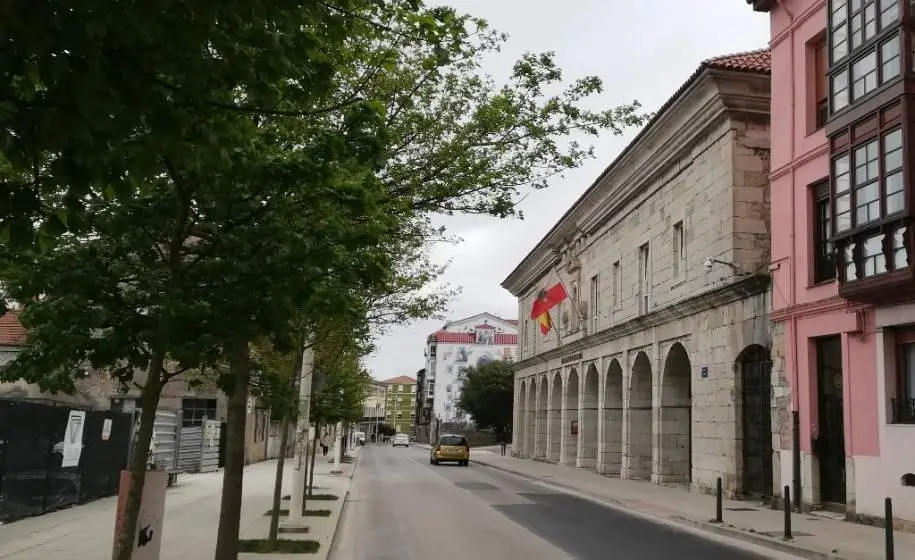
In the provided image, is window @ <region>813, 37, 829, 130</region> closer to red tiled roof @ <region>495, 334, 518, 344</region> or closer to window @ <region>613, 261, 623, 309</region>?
window @ <region>613, 261, 623, 309</region>

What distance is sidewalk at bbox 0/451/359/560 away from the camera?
33.8 feet

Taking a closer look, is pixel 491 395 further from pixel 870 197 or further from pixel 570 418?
pixel 870 197

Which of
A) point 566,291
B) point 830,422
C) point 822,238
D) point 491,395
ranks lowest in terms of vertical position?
point 830,422

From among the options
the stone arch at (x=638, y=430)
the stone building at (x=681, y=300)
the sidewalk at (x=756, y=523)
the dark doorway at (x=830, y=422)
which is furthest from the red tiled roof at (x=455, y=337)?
the dark doorway at (x=830, y=422)

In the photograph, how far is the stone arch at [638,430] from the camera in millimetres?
29250

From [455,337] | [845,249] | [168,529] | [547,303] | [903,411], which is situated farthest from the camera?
[455,337]

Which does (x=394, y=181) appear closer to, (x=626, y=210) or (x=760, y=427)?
(x=760, y=427)

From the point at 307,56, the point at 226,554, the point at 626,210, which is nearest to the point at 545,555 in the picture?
the point at 226,554

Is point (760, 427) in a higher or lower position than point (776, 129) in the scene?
lower

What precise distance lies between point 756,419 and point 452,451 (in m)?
23.2

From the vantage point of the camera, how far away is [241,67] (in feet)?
13.6

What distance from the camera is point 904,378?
15000 millimetres

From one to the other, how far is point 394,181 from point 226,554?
18.2ft

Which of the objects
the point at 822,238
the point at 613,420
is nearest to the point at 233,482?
the point at 822,238
